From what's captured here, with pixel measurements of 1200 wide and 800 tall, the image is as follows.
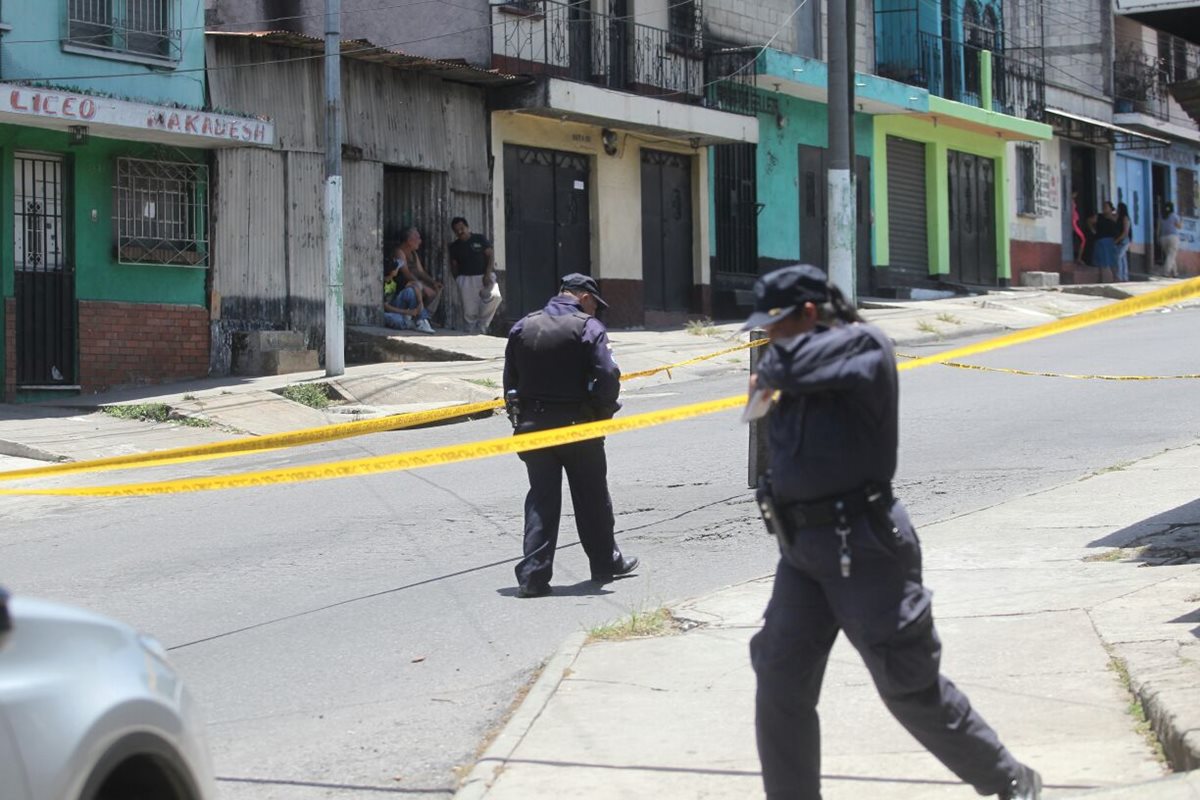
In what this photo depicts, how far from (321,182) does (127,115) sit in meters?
3.75

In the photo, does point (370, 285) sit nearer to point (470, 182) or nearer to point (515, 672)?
point (470, 182)

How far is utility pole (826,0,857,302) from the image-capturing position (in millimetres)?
19391

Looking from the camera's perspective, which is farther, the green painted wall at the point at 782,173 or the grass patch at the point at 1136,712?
the green painted wall at the point at 782,173

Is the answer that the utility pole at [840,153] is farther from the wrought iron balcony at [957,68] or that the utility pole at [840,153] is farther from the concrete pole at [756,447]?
the wrought iron balcony at [957,68]

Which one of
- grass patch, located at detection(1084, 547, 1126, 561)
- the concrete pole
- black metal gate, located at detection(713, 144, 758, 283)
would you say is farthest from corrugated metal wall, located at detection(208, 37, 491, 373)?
grass patch, located at detection(1084, 547, 1126, 561)

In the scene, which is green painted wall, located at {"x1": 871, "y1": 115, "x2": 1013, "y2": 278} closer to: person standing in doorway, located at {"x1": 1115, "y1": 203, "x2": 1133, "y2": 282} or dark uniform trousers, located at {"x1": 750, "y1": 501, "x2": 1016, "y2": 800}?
person standing in doorway, located at {"x1": 1115, "y1": 203, "x2": 1133, "y2": 282}

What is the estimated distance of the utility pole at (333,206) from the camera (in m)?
17.3

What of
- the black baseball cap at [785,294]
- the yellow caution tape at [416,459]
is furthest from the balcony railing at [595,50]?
the black baseball cap at [785,294]

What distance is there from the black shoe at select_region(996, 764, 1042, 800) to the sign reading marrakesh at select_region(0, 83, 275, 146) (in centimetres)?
1358

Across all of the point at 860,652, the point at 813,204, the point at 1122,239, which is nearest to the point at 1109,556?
the point at 860,652

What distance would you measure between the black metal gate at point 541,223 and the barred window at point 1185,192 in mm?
23795

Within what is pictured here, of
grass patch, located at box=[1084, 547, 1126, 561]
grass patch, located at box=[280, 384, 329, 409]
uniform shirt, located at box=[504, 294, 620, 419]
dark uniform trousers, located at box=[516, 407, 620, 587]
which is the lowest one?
grass patch, located at box=[1084, 547, 1126, 561]

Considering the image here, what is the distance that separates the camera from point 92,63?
17.3 meters

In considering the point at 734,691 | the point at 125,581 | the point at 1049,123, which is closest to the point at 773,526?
the point at 734,691
